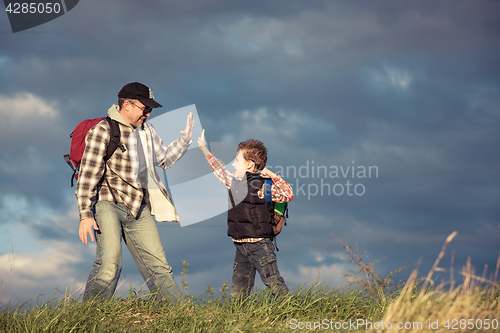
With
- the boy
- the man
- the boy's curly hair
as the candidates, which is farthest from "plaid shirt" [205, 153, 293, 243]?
the man

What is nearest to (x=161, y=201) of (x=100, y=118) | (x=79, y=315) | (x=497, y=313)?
(x=100, y=118)

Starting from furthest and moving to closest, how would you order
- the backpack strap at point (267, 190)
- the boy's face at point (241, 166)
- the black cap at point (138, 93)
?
the boy's face at point (241, 166)
the backpack strap at point (267, 190)
the black cap at point (138, 93)

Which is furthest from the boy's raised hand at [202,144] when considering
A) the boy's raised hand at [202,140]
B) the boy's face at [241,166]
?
the boy's face at [241,166]

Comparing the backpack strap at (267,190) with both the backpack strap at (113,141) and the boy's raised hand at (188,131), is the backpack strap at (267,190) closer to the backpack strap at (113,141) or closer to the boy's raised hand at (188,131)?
the boy's raised hand at (188,131)

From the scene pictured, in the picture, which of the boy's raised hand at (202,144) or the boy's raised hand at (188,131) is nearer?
A: the boy's raised hand at (188,131)

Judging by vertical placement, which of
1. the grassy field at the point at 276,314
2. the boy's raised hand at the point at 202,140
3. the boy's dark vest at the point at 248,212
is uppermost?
the boy's raised hand at the point at 202,140

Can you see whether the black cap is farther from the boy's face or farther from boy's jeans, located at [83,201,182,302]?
the boy's face

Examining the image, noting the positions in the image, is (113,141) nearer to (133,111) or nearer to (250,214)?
(133,111)

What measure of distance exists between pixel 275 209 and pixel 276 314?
1.74 m

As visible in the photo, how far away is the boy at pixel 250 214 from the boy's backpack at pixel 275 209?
7cm

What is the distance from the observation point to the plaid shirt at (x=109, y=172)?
5379 mm

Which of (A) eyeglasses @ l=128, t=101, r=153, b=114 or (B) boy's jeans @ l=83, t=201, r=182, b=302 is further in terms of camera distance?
(A) eyeglasses @ l=128, t=101, r=153, b=114

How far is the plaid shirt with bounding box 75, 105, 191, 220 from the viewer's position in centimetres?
538

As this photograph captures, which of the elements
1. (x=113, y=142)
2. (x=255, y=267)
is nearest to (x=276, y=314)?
(x=255, y=267)
